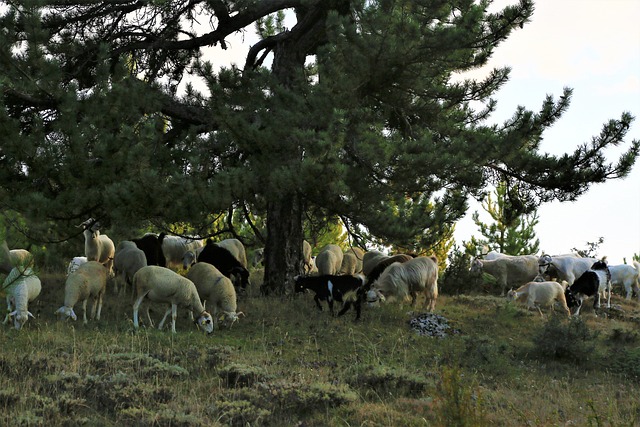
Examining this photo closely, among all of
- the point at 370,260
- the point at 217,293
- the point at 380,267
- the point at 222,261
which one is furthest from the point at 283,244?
the point at 217,293

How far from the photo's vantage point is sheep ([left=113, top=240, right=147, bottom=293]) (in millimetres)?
18125

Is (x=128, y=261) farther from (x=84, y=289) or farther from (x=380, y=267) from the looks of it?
(x=380, y=267)

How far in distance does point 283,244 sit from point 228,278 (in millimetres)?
3394

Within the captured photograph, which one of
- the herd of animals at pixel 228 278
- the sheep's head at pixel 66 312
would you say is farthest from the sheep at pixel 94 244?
the sheep's head at pixel 66 312

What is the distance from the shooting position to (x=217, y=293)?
1548cm

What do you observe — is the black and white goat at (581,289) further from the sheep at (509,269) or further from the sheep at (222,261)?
the sheep at (222,261)

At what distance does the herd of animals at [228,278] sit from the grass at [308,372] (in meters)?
0.45

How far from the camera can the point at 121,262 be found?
18.4 metres

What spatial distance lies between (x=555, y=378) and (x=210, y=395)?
6.30 meters

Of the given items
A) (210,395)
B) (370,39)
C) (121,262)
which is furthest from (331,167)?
(210,395)

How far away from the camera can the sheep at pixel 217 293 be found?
15.4m

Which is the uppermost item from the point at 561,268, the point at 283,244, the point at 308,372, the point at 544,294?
the point at 561,268

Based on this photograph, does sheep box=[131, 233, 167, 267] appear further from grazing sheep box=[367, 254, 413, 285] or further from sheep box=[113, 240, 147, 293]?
grazing sheep box=[367, 254, 413, 285]

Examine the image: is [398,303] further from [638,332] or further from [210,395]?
[210,395]
